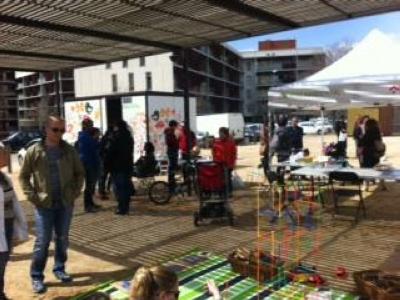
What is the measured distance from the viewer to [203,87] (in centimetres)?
8612

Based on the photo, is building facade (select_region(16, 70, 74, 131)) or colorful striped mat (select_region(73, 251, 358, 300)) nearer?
colorful striped mat (select_region(73, 251, 358, 300))

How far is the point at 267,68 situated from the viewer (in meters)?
119

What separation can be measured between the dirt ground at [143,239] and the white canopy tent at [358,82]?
2255 millimetres

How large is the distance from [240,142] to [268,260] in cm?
3805

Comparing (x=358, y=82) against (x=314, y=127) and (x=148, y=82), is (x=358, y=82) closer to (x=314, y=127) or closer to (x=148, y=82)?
(x=314, y=127)

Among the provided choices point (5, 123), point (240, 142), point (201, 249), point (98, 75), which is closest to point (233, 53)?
point (98, 75)

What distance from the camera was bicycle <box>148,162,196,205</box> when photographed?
40.9 feet

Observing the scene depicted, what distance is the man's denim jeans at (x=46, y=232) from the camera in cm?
616

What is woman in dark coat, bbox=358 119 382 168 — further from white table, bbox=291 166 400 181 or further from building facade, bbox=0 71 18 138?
building facade, bbox=0 71 18 138

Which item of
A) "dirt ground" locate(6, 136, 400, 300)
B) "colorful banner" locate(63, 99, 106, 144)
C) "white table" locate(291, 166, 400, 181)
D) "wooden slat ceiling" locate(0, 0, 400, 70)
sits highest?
"wooden slat ceiling" locate(0, 0, 400, 70)

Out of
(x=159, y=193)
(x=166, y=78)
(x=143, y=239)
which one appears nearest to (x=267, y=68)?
(x=166, y=78)

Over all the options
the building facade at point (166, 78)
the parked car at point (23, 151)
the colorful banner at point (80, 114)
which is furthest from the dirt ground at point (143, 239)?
the building facade at point (166, 78)

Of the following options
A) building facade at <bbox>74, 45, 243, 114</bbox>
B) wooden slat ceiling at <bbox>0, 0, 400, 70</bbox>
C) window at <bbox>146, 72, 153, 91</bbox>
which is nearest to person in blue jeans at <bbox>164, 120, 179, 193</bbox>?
wooden slat ceiling at <bbox>0, 0, 400, 70</bbox>

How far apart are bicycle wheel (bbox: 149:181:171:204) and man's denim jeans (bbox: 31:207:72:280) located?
19.4 ft
